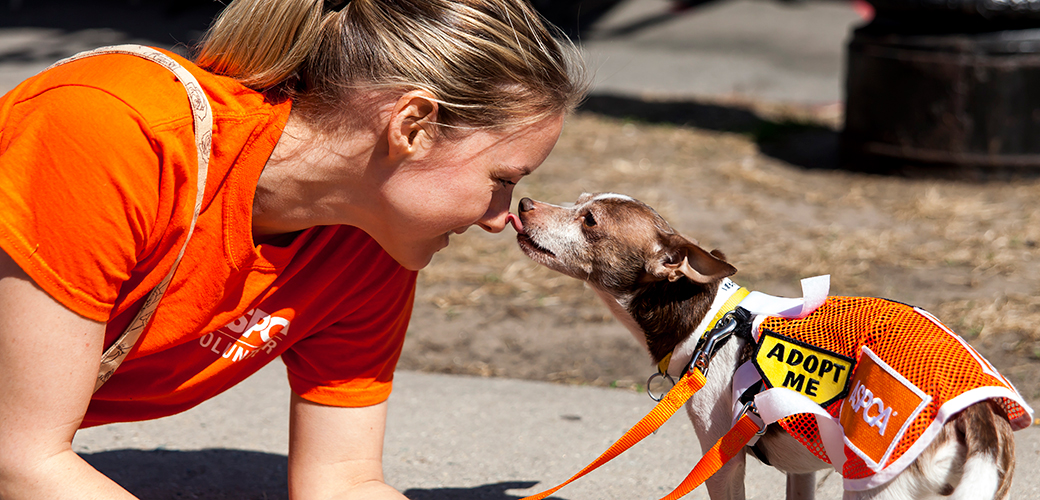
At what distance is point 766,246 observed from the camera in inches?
215

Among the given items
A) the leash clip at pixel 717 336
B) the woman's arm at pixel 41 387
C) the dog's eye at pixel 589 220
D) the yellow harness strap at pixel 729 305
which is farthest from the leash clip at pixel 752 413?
the woman's arm at pixel 41 387

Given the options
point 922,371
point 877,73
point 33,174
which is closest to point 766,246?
point 877,73

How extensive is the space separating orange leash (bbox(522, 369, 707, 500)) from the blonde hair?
805 mm

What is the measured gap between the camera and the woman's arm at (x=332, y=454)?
2.38 metres

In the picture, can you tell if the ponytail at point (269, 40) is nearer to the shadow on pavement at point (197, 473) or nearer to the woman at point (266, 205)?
the woman at point (266, 205)

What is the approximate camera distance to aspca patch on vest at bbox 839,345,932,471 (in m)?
1.89

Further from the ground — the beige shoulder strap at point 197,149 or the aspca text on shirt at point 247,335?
the beige shoulder strap at point 197,149

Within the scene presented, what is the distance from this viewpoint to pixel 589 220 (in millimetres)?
3084

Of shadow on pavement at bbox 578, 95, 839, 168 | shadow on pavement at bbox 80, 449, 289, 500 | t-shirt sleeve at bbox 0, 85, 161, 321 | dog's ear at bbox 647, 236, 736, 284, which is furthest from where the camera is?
shadow on pavement at bbox 578, 95, 839, 168

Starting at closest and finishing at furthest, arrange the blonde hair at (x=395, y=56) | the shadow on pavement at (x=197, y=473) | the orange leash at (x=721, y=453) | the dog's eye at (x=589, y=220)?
the blonde hair at (x=395, y=56)
the orange leash at (x=721, y=453)
the shadow on pavement at (x=197, y=473)
the dog's eye at (x=589, y=220)

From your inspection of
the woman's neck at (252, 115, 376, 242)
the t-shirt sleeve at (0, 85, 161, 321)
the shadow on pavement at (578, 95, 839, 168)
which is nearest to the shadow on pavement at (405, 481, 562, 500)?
the woman's neck at (252, 115, 376, 242)

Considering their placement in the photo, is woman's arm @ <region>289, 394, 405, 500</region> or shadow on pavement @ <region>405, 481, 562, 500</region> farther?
shadow on pavement @ <region>405, 481, 562, 500</region>

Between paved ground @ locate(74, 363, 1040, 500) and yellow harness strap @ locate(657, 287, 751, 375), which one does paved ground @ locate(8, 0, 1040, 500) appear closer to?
paved ground @ locate(74, 363, 1040, 500)

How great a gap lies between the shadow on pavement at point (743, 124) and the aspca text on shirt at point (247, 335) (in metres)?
5.97
